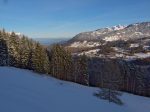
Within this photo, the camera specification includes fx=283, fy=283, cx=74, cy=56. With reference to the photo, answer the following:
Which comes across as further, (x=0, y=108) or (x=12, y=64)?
(x=12, y=64)

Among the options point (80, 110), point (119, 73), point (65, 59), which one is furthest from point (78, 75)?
point (80, 110)

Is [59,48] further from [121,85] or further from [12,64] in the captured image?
[121,85]

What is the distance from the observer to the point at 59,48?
→ 79.8 meters

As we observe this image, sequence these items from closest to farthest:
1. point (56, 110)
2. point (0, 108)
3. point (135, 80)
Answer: point (0, 108)
point (56, 110)
point (135, 80)

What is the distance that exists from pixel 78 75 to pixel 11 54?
1974cm

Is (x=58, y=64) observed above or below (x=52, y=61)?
below

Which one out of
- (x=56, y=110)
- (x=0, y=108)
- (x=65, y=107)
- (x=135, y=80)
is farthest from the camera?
(x=135, y=80)

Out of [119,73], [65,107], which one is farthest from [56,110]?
[119,73]

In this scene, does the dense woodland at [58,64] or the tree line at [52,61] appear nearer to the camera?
the dense woodland at [58,64]

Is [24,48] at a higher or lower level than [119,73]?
higher

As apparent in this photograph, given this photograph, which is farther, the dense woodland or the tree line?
the tree line

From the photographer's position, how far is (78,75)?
258 feet

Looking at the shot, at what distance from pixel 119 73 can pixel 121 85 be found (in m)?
3.87

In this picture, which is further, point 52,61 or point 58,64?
point 52,61
